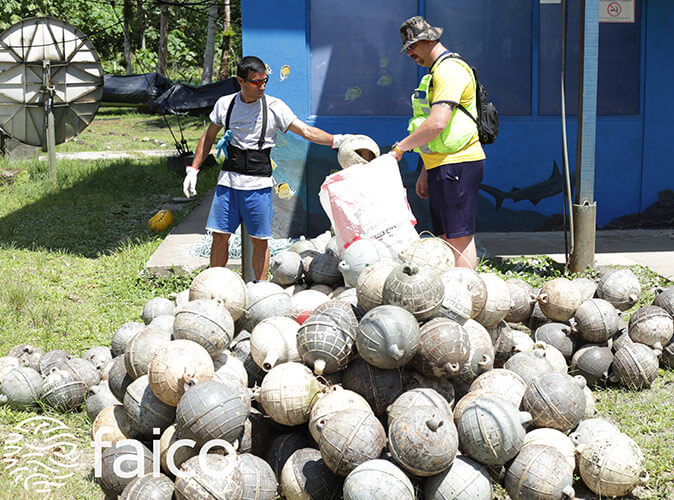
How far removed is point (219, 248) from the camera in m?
6.04

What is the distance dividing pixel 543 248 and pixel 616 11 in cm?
295

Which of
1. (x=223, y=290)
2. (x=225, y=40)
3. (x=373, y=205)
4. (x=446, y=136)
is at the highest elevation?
(x=225, y=40)

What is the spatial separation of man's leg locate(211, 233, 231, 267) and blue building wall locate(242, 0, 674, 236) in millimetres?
2114

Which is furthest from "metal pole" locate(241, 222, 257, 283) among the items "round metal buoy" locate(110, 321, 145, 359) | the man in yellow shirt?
the man in yellow shirt

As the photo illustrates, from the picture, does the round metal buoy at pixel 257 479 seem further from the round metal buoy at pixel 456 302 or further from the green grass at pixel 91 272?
the round metal buoy at pixel 456 302

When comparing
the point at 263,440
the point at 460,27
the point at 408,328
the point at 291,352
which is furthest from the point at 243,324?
the point at 460,27

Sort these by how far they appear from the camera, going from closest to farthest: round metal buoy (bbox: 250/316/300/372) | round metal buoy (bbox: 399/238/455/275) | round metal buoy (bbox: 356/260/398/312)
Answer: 1. round metal buoy (bbox: 250/316/300/372)
2. round metal buoy (bbox: 356/260/398/312)
3. round metal buoy (bbox: 399/238/455/275)

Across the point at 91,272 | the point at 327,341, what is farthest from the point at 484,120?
the point at 91,272

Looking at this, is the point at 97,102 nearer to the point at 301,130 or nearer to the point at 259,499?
the point at 301,130

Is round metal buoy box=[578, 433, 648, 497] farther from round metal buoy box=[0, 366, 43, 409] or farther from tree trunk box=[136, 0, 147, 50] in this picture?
tree trunk box=[136, 0, 147, 50]

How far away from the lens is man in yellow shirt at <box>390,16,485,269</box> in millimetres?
5195

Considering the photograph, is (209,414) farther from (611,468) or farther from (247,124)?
(247,124)

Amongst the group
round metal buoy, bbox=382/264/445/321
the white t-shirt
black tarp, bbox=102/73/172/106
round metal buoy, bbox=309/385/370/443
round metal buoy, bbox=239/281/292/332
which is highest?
black tarp, bbox=102/73/172/106
